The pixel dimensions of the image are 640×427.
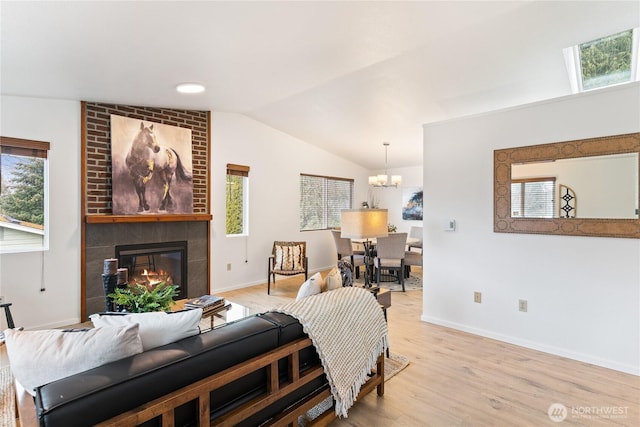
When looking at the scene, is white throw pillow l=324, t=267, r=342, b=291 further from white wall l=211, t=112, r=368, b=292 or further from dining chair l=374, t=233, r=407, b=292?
white wall l=211, t=112, r=368, b=292

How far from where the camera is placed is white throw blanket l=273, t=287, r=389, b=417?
1.84m

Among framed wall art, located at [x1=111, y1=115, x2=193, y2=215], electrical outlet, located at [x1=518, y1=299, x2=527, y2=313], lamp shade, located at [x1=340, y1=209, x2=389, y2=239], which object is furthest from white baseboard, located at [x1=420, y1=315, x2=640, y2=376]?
framed wall art, located at [x1=111, y1=115, x2=193, y2=215]

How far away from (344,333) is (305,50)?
231 cm

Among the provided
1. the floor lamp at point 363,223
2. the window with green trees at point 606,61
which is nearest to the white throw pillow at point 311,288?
the floor lamp at point 363,223

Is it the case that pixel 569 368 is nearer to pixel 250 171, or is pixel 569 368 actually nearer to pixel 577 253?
pixel 577 253

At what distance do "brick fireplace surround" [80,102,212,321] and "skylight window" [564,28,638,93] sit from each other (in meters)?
4.61

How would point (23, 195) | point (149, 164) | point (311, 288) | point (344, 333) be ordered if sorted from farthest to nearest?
point (149, 164), point (23, 195), point (311, 288), point (344, 333)

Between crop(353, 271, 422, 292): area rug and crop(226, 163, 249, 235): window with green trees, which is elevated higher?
crop(226, 163, 249, 235): window with green trees

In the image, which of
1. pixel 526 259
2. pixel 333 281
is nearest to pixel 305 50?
pixel 333 281

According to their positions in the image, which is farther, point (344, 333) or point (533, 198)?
point (533, 198)

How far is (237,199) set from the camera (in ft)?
17.6

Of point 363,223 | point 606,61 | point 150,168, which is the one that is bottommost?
point 363,223

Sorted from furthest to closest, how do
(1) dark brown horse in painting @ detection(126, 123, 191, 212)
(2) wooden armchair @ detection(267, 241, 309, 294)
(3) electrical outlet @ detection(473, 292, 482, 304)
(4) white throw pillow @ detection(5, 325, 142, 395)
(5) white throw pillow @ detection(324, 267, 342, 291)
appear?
(2) wooden armchair @ detection(267, 241, 309, 294) → (1) dark brown horse in painting @ detection(126, 123, 191, 212) → (3) electrical outlet @ detection(473, 292, 482, 304) → (5) white throw pillow @ detection(324, 267, 342, 291) → (4) white throw pillow @ detection(5, 325, 142, 395)

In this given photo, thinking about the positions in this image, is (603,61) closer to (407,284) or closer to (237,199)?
(407,284)
